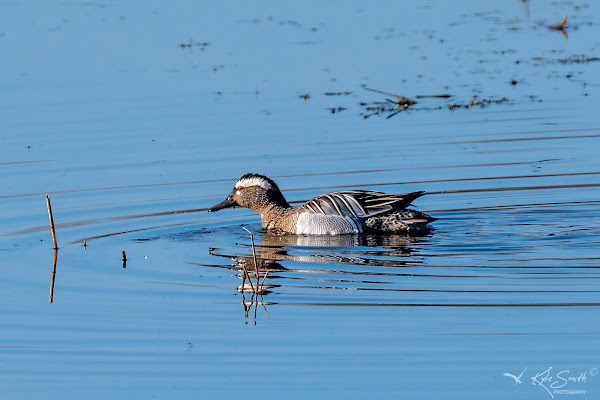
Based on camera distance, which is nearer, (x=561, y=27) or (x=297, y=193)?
(x=297, y=193)

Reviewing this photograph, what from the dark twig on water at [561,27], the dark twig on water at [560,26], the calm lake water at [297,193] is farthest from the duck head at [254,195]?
the dark twig on water at [560,26]

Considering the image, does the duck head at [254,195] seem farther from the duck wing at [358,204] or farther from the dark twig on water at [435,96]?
the dark twig on water at [435,96]

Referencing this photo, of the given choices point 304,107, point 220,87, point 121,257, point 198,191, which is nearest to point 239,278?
point 121,257

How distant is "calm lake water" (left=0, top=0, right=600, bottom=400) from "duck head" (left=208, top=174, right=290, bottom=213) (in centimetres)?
Answer: 27

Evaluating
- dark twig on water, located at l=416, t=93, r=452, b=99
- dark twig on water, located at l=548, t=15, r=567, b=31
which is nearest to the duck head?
dark twig on water, located at l=416, t=93, r=452, b=99

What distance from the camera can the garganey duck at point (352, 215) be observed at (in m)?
12.0

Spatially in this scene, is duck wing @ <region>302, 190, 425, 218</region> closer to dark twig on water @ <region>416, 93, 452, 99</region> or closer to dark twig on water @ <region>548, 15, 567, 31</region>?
dark twig on water @ <region>416, 93, 452, 99</region>

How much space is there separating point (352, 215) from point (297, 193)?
67.9 inches

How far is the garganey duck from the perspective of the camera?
474 inches

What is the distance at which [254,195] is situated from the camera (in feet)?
42.0

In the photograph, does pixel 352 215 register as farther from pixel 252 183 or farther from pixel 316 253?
pixel 252 183

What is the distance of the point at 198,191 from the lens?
13.6 metres

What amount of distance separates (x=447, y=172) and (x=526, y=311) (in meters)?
5.41

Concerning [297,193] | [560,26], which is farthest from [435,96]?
[560,26]
